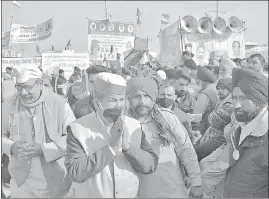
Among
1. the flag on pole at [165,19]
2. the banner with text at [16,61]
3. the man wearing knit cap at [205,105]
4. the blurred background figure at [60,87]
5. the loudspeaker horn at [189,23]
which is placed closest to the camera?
the man wearing knit cap at [205,105]

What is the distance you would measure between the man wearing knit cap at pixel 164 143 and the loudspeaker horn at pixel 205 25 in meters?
9.81

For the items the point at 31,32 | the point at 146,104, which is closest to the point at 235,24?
the point at 31,32

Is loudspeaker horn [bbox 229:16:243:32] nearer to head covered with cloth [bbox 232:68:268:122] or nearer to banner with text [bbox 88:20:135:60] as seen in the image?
banner with text [bbox 88:20:135:60]

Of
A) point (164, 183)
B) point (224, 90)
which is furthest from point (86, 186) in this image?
point (224, 90)

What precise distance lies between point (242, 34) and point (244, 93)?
11.1 meters

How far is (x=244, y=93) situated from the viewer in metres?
2.36

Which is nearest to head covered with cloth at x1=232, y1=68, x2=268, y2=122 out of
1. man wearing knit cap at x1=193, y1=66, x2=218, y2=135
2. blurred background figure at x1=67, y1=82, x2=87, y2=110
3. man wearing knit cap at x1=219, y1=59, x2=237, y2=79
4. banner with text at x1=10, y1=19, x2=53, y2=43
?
man wearing knit cap at x1=193, y1=66, x2=218, y2=135

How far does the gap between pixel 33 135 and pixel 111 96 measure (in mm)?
1142

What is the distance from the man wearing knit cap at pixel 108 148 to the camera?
2.19 metres

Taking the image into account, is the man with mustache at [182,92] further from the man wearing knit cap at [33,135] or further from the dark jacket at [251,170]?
the dark jacket at [251,170]

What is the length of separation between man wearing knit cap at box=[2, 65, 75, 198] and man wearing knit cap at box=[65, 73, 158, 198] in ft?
2.70

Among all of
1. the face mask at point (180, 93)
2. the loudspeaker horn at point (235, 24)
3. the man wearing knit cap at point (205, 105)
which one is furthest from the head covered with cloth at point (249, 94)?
the loudspeaker horn at point (235, 24)

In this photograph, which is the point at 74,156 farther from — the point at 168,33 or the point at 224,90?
the point at 168,33

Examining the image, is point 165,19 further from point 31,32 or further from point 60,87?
point 60,87
